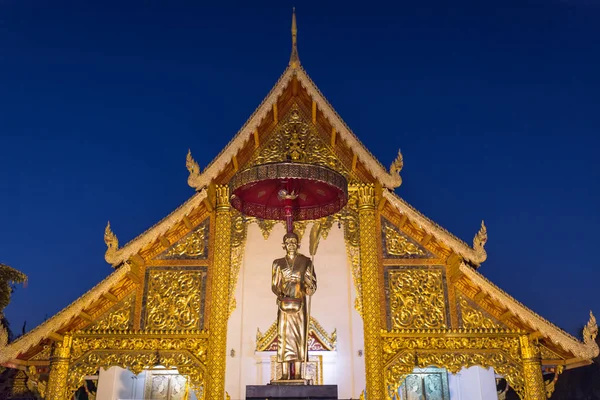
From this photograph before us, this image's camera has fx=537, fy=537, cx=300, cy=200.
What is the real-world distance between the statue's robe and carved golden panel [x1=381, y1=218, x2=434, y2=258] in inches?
63.2

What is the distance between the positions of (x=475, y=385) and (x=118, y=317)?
240 inches

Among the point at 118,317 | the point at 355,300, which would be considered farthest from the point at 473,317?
the point at 118,317

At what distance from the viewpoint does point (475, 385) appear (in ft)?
30.3

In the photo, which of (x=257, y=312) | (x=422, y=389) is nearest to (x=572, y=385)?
(x=422, y=389)

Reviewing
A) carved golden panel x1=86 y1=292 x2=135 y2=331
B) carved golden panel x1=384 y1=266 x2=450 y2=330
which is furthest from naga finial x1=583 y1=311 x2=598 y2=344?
carved golden panel x1=86 y1=292 x2=135 y2=331

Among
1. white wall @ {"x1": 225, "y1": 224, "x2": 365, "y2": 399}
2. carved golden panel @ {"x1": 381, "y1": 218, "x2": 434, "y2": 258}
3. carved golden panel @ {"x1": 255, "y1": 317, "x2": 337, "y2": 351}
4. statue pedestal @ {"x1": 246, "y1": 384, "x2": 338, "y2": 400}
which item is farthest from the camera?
carved golden panel @ {"x1": 255, "y1": 317, "x2": 337, "y2": 351}

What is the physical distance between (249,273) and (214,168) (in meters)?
3.77

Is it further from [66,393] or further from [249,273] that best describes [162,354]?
[249,273]

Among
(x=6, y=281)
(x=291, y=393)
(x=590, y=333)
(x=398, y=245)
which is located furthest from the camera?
(x=6, y=281)

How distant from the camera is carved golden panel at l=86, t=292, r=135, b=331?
22.2 feet

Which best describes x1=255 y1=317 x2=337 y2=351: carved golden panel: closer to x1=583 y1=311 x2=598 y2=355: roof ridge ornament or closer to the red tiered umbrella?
the red tiered umbrella

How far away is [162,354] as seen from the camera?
6.59 meters

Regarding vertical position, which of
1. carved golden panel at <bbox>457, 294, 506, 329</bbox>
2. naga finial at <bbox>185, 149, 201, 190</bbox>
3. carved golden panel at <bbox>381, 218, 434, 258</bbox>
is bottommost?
carved golden panel at <bbox>457, 294, 506, 329</bbox>

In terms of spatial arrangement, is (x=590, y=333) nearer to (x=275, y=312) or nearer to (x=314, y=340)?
(x=314, y=340)
